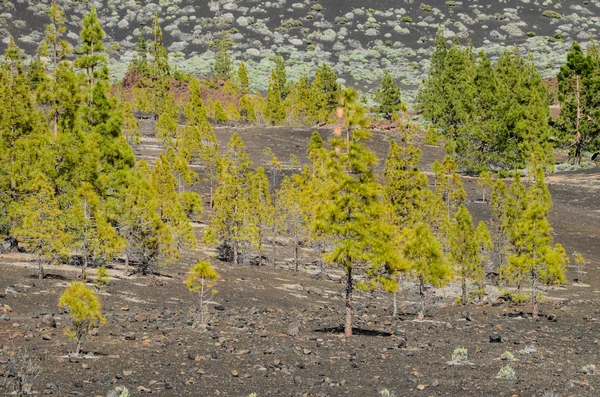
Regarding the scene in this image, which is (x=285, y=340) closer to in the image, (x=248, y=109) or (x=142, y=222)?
(x=142, y=222)

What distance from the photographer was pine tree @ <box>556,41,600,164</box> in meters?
78.5

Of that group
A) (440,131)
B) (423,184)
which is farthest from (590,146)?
(423,184)

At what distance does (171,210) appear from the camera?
46.9m

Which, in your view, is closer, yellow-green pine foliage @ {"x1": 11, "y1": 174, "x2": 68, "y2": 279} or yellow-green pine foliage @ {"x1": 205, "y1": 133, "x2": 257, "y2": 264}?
yellow-green pine foliage @ {"x1": 11, "y1": 174, "x2": 68, "y2": 279}

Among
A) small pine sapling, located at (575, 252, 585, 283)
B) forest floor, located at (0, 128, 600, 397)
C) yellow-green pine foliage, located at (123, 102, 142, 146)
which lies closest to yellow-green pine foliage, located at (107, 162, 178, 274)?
forest floor, located at (0, 128, 600, 397)

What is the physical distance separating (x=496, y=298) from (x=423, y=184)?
31.7 feet

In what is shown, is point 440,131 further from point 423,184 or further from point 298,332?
point 298,332

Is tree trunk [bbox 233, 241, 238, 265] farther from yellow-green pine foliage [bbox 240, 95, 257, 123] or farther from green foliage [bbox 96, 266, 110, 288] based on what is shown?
yellow-green pine foliage [bbox 240, 95, 257, 123]

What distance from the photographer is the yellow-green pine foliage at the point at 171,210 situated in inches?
1818

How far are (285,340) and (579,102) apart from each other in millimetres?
64949

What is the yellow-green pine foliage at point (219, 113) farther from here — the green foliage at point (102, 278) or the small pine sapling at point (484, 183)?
the green foliage at point (102, 278)

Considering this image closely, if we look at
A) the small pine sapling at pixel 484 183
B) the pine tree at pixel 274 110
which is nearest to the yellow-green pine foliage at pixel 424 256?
the small pine sapling at pixel 484 183

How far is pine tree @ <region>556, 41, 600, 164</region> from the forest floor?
36.4 m

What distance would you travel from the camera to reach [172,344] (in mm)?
22781
